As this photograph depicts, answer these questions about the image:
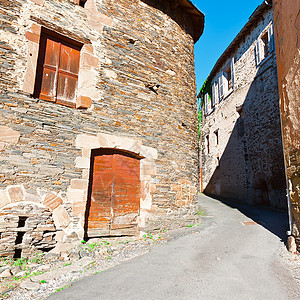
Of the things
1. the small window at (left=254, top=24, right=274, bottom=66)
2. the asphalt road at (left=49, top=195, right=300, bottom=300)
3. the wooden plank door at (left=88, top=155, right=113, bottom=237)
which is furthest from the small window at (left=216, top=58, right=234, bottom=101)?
the wooden plank door at (left=88, top=155, right=113, bottom=237)

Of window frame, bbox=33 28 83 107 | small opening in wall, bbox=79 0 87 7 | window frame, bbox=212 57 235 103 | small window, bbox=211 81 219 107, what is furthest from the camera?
small window, bbox=211 81 219 107

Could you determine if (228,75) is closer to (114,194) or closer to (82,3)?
(82,3)

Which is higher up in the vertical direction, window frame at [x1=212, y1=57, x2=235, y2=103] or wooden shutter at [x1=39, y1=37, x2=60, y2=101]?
window frame at [x1=212, y1=57, x2=235, y2=103]

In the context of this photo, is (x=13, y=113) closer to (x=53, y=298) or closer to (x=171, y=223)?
(x=53, y=298)

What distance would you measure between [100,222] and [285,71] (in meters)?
4.87

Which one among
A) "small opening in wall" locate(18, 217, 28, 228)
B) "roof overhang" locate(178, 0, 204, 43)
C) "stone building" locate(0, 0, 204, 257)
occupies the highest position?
"roof overhang" locate(178, 0, 204, 43)

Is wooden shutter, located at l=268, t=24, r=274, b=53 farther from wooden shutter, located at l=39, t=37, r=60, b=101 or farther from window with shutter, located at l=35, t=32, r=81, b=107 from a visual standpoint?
wooden shutter, located at l=39, t=37, r=60, b=101

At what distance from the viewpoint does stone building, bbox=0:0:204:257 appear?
3834mm

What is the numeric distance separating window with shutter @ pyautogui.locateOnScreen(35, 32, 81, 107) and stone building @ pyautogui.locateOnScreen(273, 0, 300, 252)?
14.2 ft

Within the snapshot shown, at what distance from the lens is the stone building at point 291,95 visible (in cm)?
411

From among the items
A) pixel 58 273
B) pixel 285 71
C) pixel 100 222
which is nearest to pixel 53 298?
pixel 58 273

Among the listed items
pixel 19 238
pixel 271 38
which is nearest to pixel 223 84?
pixel 271 38

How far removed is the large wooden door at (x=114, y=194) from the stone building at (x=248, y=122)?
23.3ft

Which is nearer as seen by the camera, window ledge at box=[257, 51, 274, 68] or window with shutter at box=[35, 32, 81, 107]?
window with shutter at box=[35, 32, 81, 107]
